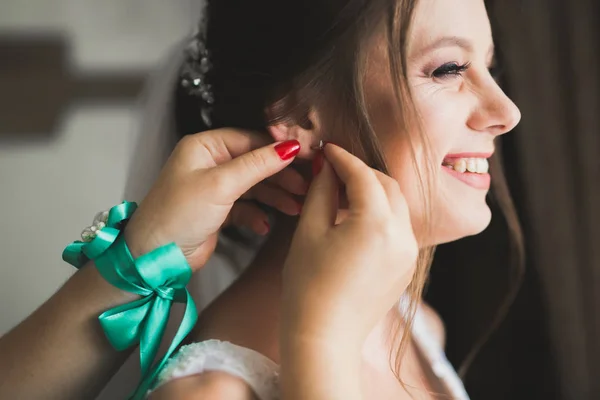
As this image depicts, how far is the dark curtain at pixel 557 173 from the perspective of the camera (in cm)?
109

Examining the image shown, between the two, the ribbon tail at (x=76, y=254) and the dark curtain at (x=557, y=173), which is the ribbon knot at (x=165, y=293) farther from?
the dark curtain at (x=557, y=173)

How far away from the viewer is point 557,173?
1.14 metres

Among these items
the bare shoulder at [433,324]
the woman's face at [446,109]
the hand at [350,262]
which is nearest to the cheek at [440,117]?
the woman's face at [446,109]

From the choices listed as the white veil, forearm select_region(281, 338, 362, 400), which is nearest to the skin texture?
forearm select_region(281, 338, 362, 400)

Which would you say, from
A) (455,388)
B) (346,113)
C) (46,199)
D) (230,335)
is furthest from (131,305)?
(46,199)

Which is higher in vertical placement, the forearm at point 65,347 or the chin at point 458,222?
the chin at point 458,222

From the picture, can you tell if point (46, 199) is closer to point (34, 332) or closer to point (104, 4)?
point (104, 4)

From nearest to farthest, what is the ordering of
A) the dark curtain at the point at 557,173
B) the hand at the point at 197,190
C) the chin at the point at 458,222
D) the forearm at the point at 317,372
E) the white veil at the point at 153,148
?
the forearm at the point at 317,372 < the hand at the point at 197,190 < the chin at the point at 458,222 < the white veil at the point at 153,148 < the dark curtain at the point at 557,173

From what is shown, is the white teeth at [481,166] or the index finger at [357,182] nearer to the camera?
the index finger at [357,182]

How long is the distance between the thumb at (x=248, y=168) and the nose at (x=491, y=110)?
0.26 metres

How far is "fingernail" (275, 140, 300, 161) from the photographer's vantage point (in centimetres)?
71

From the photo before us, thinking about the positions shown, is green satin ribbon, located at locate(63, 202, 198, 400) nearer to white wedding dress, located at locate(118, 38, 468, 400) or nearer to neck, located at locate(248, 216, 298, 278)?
white wedding dress, located at locate(118, 38, 468, 400)

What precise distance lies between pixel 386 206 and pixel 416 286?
7.6 inches

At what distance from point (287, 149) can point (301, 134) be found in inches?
2.3
